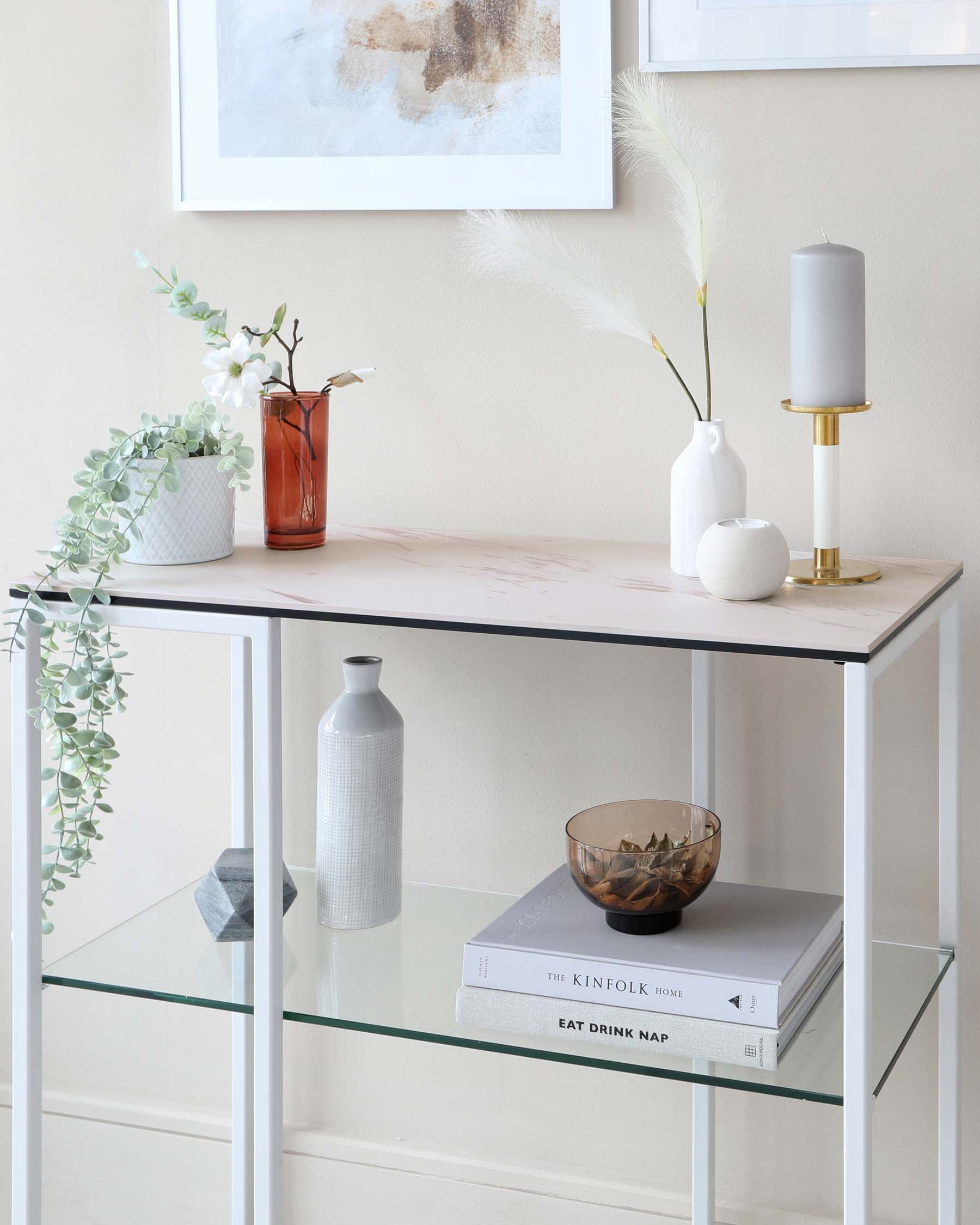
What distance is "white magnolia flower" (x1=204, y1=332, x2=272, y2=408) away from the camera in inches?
53.0

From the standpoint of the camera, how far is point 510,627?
114 centimetres

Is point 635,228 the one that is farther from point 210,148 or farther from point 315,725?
point 315,725

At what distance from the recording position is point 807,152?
142 centimetres

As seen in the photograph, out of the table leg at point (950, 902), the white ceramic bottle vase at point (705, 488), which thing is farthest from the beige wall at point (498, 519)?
the white ceramic bottle vase at point (705, 488)

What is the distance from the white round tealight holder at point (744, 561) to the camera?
117 cm

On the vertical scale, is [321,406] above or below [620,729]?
above

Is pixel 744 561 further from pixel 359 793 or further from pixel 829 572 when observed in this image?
pixel 359 793

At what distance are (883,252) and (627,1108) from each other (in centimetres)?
100

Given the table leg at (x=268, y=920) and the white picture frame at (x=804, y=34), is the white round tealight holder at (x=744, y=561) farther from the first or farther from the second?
the white picture frame at (x=804, y=34)

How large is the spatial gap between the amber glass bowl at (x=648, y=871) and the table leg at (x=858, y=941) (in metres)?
0.20

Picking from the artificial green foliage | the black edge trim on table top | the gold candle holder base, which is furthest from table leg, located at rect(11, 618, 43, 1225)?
the gold candle holder base

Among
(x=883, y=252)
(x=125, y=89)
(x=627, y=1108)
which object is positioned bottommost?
(x=627, y=1108)

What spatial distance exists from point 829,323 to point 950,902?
577mm

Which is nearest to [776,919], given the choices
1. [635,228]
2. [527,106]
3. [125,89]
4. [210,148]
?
[635,228]
